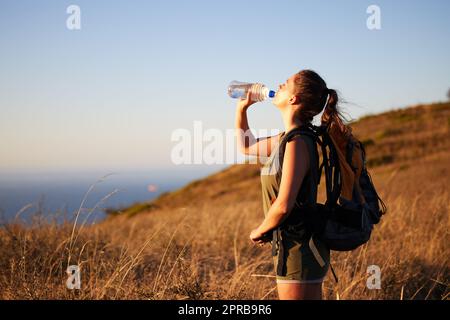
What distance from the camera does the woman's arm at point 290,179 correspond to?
Answer: 258 cm

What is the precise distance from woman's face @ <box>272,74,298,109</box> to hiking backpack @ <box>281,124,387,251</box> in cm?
22

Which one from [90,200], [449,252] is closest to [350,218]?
[90,200]

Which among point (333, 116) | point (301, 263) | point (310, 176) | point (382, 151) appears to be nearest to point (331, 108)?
point (333, 116)

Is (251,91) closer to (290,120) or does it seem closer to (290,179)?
(290,120)

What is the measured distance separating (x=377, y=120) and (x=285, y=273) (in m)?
Result: 34.0

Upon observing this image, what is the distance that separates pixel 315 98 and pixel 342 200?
683mm

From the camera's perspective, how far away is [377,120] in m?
34.5

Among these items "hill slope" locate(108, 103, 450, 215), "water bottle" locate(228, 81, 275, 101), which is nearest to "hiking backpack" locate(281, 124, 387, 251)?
"water bottle" locate(228, 81, 275, 101)

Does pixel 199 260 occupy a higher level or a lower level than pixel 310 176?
lower

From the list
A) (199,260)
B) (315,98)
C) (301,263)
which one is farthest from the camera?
(199,260)

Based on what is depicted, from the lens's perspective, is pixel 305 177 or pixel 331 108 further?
pixel 331 108

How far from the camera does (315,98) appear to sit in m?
2.90

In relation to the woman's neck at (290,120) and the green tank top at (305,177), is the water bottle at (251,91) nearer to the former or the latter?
the woman's neck at (290,120)

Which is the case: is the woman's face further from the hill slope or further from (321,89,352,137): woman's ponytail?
the hill slope
